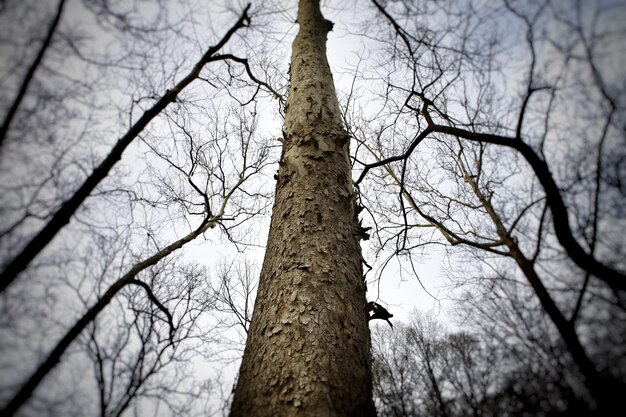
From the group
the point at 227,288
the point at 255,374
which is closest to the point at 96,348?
the point at 227,288

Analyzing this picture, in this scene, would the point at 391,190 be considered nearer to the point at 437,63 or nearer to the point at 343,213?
the point at 437,63

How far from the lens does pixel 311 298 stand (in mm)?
1117

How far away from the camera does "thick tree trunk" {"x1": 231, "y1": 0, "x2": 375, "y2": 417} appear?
91 centimetres

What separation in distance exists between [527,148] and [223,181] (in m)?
5.98

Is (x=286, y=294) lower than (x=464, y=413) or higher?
lower

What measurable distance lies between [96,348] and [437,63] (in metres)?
7.95

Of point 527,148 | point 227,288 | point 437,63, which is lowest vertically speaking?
point 527,148

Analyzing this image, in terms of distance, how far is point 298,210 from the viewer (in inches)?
57.0

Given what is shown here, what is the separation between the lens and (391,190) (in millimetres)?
6047

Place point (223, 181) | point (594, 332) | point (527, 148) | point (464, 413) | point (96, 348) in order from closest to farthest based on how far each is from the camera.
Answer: point (527, 148), point (594, 332), point (96, 348), point (223, 181), point (464, 413)

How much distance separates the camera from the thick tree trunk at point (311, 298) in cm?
91

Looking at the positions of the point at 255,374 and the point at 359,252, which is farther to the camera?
the point at 359,252

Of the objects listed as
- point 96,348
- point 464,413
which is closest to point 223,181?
point 96,348

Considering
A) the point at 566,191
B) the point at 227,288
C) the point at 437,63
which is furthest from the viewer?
the point at 227,288
